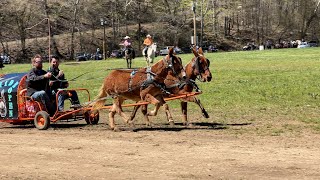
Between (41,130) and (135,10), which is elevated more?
(135,10)

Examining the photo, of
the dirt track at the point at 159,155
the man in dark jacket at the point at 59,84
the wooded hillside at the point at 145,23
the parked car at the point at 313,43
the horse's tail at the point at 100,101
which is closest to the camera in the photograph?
the dirt track at the point at 159,155

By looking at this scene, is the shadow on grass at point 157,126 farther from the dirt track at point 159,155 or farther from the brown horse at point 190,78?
the brown horse at point 190,78

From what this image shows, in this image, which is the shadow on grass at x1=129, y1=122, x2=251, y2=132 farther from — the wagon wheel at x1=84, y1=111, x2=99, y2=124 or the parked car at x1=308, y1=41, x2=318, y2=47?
the parked car at x1=308, y1=41, x2=318, y2=47

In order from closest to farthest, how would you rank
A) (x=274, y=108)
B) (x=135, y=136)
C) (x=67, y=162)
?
(x=67, y=162) → (x=135, y=136) → (x=274, y=108)

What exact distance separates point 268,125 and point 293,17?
97088 mm

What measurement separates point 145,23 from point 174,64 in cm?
8396

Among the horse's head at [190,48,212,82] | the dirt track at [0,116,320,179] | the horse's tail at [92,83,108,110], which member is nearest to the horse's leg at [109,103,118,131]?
the dirt track at [0,116,320,179]

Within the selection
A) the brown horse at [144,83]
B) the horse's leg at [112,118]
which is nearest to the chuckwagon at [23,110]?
the horse's leg at [112,118]

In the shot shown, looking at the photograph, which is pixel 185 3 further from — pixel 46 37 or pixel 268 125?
pixel 268 125

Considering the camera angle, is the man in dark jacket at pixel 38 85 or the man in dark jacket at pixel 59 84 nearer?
the man in dark jacket at pixel 38 85

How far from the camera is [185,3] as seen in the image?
99.1 m

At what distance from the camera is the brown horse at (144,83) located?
14.1m

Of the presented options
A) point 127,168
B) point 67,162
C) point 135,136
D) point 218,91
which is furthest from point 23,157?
point 218,91

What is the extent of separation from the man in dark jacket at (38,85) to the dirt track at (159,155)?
1157mm
